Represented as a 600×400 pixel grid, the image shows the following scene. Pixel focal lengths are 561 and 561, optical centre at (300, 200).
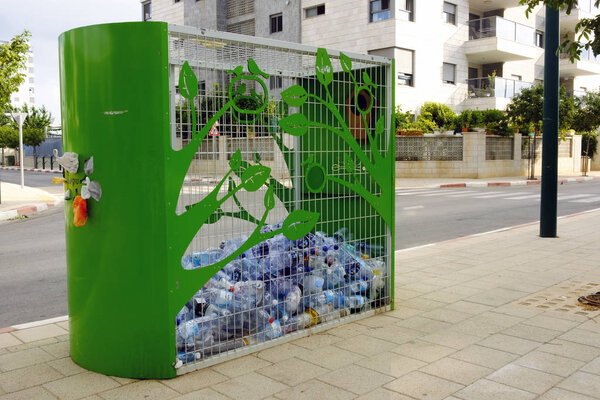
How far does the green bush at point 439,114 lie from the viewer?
3075cm

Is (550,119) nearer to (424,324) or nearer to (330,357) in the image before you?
(424,324)

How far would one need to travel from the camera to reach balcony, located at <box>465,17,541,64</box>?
3281cm

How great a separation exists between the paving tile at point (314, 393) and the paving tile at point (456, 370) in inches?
26.8

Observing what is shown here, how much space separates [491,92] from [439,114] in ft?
13.7

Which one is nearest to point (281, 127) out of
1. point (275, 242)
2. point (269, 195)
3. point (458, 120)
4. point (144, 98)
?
point (269, 195)

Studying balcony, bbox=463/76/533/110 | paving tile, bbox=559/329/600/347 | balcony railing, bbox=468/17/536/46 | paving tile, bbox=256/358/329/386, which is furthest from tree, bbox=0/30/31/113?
balcony railing, bbox=468/17/536/46

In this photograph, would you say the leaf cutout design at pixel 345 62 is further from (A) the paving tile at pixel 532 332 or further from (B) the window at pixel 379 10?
(B) the window at pixel 379 10

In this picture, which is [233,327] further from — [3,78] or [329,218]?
[3,78]

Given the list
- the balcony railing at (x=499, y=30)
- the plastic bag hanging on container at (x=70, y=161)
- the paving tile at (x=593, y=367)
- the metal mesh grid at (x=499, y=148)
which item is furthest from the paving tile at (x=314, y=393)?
the balcony railing at (x=499, y=30)

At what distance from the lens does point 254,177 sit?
4141 mm

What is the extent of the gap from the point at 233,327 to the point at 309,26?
31456 millimetres

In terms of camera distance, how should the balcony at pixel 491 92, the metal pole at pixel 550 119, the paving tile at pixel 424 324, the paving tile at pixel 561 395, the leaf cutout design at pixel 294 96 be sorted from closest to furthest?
the paving tile at pixel 561 395
the leaf cutout design at pixel 294 96
the paving tile at pixel 424 324
the metal pole at pixel 550 119
the balcony at pixel 491 92

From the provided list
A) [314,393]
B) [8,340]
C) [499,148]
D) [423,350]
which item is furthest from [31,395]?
[499,148]

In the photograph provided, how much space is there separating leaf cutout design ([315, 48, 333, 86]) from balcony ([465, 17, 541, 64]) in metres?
30.9
